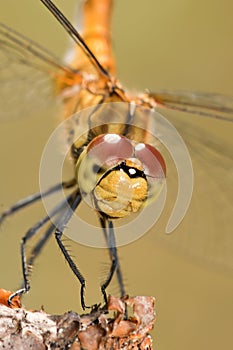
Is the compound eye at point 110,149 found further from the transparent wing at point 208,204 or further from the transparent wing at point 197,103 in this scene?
the transparent wing at point 208,204

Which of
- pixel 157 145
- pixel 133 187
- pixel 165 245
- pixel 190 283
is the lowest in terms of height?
pixel 190 283

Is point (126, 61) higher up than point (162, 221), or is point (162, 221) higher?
point (126, 61)

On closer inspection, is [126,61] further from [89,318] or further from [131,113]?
[89,318]

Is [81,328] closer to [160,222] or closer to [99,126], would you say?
[99,126]

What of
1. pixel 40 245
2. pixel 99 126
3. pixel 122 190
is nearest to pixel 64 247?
pixel 122 190

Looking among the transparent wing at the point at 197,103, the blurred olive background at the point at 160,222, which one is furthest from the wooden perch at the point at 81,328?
the transparent wing at the point at 197,103

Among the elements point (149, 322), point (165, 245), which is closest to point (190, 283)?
point (165, 245)
